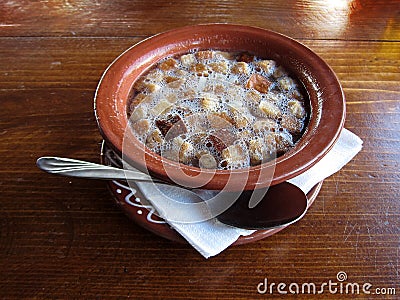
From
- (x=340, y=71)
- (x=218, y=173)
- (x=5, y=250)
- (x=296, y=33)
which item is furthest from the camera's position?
(x=296, y=33)

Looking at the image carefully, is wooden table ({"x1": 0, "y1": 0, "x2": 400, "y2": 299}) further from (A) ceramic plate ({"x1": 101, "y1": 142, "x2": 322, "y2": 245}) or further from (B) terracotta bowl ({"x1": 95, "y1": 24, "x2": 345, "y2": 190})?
(B) terracotta bowl ({"x1": 95, "y1": 24, "x2": 345, "y2": 190})

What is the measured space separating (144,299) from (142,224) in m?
0.13

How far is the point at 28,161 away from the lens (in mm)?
960

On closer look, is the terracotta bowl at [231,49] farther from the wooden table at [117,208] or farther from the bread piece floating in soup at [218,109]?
the wooden table at [117,208]

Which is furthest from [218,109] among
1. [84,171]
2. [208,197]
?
[84,171]

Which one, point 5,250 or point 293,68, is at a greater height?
point 293,68

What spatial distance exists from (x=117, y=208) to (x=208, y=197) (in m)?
0.18

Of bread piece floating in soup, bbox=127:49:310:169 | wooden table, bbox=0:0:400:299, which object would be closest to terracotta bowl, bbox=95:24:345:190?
bread piece floating in soup, bbox=127:49:310:169

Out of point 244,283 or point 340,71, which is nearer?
point 244,283

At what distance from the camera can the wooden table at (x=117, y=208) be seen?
2.55 ft

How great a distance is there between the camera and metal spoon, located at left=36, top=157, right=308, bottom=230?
0.79 m

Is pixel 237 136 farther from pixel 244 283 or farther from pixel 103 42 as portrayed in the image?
pixel 103 42

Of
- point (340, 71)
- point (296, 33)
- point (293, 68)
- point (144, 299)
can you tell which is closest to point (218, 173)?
point (144, 299)

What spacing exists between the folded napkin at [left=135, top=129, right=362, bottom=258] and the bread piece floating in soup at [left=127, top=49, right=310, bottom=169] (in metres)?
0.08
